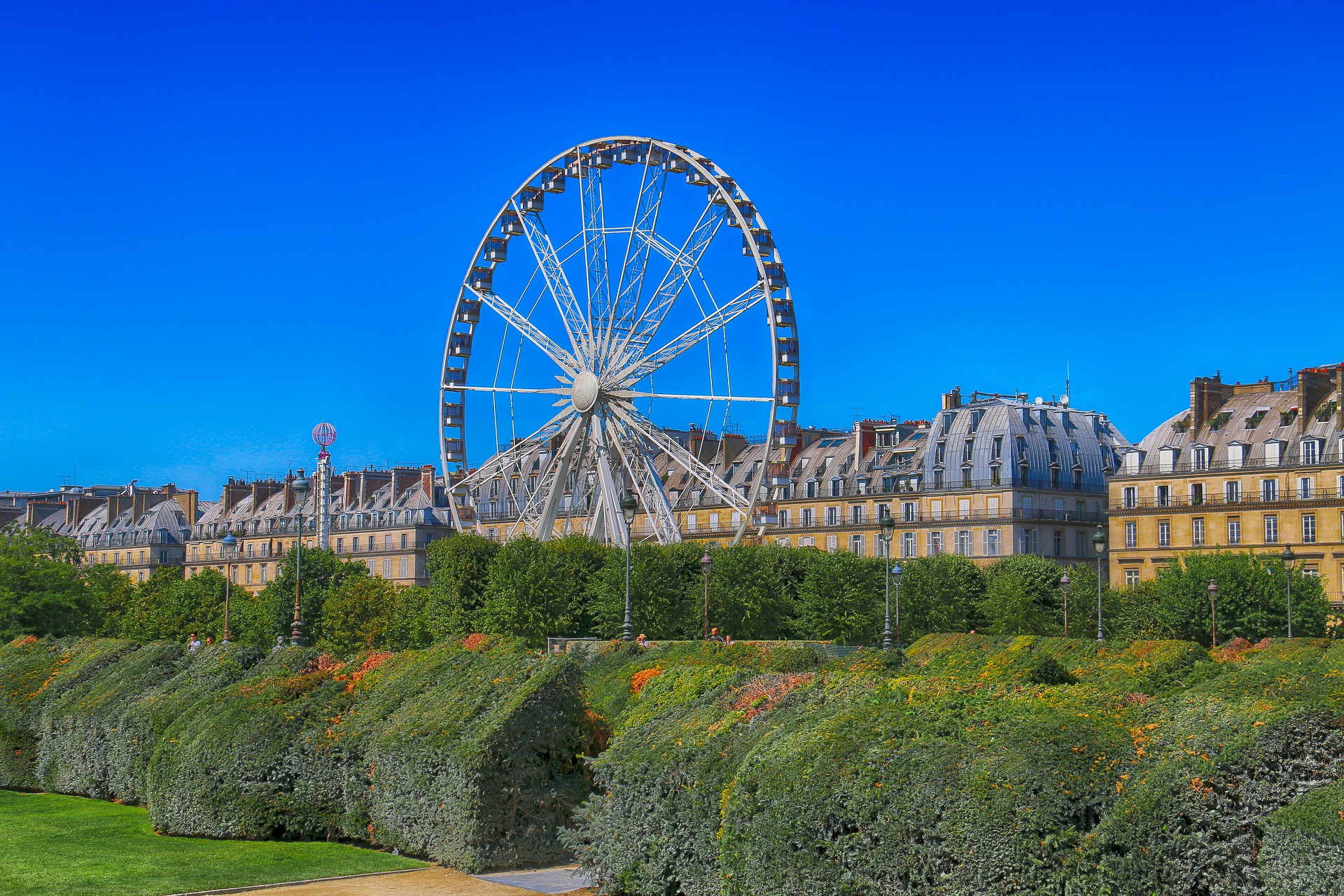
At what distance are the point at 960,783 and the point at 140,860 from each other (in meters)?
10.5

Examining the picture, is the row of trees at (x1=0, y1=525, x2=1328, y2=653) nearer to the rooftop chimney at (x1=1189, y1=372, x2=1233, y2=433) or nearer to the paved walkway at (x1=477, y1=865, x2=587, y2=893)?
the rooftop chimney at (x1=1189, y1=372, x2=1233, y2=433)

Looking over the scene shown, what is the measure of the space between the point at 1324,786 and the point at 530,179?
4762 centimetres

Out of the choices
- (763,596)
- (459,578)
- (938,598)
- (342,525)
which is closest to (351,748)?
(763,596)

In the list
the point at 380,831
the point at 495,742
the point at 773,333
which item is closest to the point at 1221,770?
the point at 495,742

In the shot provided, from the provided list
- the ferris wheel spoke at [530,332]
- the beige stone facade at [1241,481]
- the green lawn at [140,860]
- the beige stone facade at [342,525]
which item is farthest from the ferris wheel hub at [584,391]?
the beige stone facade at [342,525]

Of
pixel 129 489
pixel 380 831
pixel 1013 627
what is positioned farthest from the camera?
pixel 129 489

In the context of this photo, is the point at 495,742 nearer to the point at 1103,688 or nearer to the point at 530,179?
the point at 1103,688

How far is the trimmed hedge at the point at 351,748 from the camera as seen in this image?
60.7 ft

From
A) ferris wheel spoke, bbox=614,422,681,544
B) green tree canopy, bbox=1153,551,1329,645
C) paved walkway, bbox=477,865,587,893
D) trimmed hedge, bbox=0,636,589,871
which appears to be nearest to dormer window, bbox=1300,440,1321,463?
green tree canopy, bbox=1153,551,1329,645

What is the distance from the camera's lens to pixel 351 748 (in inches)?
811

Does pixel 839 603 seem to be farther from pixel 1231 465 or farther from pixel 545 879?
pixel 545 879

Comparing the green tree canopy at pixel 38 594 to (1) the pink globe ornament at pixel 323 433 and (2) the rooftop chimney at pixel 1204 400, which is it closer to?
(1) the pink globe ornament at pixel 323 433

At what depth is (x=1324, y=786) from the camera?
12352mm

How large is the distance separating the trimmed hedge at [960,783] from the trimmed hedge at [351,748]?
106 cm
